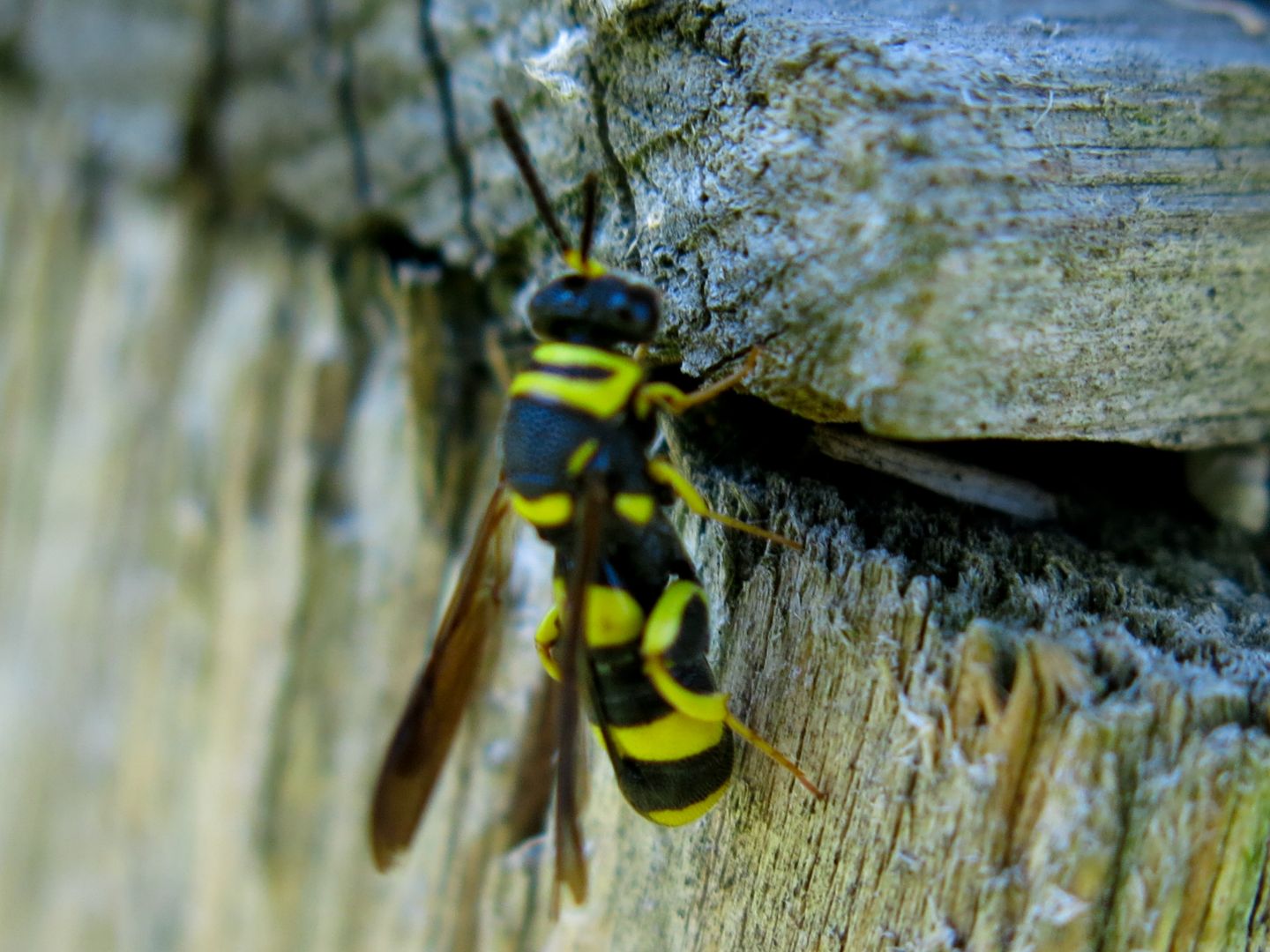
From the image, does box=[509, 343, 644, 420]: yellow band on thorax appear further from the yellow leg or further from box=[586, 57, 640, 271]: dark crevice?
the yellow leg

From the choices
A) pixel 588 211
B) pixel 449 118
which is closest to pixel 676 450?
pixel 588 211

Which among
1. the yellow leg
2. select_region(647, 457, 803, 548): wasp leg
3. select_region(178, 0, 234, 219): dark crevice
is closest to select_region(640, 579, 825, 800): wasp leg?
the yellow leg

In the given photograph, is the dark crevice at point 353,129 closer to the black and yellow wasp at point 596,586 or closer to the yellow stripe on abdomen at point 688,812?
the black and yellow wasp at point 596,586

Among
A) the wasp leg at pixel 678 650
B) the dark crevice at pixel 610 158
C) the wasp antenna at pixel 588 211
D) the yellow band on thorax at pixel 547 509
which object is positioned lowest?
the wasp leg at pixel 678 650

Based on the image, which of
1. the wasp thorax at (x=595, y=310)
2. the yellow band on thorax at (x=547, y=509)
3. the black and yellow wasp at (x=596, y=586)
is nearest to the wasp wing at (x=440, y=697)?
the black and yellow wasp at (x=596, y=586)

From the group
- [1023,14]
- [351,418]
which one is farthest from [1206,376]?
[351,418]

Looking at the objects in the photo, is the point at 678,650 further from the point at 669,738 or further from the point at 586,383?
the point at 586,383
